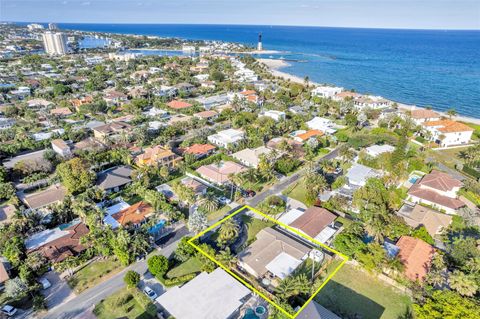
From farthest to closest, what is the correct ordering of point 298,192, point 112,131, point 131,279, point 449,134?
point 112,131, point 449,134, point 298,192, point 131,279

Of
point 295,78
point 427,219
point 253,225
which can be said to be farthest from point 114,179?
point 295,78

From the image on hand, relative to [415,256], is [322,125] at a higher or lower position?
higher

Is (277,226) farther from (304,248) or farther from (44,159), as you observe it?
(44,159)

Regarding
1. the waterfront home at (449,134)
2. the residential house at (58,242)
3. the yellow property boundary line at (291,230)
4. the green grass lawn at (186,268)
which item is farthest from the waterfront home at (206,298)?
the waterfront home at (449,134)

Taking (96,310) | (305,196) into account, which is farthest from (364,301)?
(96,310)

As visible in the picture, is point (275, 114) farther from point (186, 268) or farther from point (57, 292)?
point (57, 292)

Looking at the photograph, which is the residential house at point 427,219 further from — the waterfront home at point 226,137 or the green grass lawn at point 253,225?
the waterfront home at point 226,137

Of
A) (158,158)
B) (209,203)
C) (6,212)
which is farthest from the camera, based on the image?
(158,158)

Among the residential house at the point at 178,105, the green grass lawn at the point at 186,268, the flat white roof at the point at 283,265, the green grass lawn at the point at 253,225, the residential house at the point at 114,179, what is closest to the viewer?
the flat white roof at the point at 283,265
